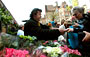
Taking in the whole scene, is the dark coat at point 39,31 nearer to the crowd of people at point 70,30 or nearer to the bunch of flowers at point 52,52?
the crowd of people at point 70,30

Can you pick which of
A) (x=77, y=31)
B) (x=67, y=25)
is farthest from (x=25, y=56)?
(x=67, y=25)

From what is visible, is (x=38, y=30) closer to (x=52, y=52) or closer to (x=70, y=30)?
(x=70, y=30)

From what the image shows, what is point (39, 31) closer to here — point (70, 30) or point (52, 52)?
point (70, 30)

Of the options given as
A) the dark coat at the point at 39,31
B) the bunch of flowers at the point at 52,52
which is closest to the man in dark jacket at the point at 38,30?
the dark coat at the point at 39,31

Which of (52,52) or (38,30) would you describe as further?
(38,30)

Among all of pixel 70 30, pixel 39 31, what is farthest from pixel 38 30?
pixel 70 30

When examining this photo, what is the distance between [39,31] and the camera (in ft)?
6.85

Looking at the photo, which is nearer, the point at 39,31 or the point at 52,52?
the point at 52,52

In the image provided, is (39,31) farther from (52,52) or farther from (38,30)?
(52,52)

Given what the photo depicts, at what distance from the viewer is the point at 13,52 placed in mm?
962

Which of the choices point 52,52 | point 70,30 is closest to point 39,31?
point 70,30

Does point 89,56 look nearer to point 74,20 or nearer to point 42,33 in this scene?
point 74,20

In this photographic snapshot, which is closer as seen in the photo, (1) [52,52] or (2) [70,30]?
(1) [52,52]

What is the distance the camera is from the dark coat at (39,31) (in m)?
2.08
